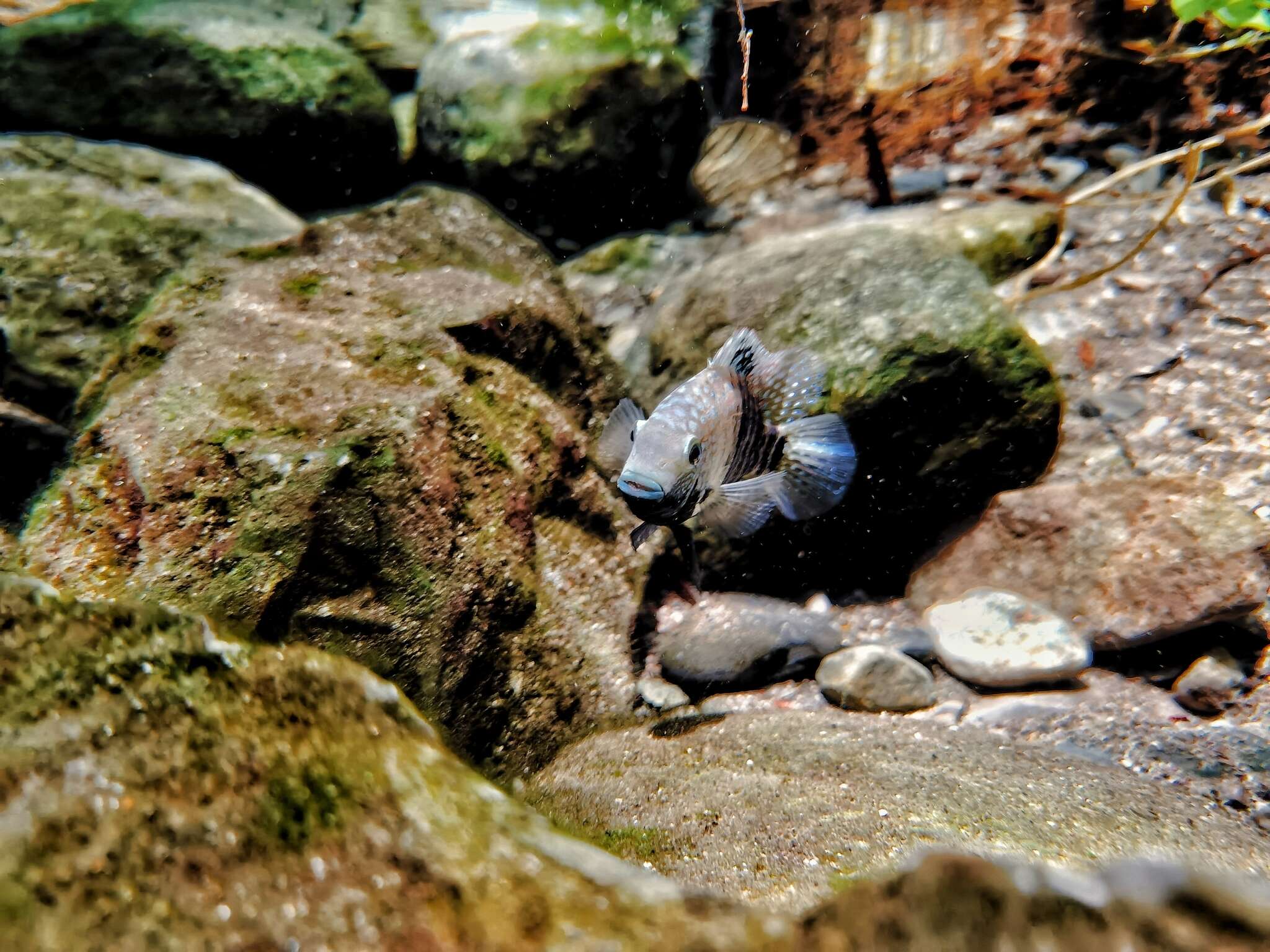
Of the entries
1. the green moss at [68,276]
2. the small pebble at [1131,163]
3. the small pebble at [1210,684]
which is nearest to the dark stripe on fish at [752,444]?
the small pebble at [1210,684]

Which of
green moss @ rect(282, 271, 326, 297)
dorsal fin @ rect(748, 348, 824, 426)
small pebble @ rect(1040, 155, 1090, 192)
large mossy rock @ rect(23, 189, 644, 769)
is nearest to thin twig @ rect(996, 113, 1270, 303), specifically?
small pebble @ rect(1040, 155, 1090, 192)

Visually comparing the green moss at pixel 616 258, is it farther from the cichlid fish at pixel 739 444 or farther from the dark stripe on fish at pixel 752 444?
the dark stripe on fish at pixel 752 444

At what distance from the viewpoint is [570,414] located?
3.75 metres

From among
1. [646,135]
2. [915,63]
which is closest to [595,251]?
[646,135]

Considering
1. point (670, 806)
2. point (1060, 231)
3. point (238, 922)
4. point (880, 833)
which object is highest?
point (238, 922)

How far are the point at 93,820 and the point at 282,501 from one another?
4.89 ft

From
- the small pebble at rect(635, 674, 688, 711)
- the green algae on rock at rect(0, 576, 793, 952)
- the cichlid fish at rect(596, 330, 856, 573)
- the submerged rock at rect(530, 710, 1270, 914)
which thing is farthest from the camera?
the small pebble at rect(635, 674, 688, 711)

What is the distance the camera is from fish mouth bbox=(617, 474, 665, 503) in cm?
204

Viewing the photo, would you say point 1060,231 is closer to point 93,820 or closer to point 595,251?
point 595,251

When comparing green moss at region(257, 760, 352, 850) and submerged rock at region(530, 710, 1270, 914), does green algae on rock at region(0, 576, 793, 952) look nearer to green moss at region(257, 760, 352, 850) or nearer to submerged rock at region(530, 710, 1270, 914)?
green moss at region(257, 760, 352, 850)

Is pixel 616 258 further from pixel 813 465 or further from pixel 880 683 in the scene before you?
pixel 880 683

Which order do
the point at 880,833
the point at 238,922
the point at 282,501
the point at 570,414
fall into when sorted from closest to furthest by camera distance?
1. the point at 238,922
2. the point at 880,833
3. the point at 282,501
4. the point at 570,414

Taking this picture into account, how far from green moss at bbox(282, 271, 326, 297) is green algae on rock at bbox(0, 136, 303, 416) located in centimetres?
101

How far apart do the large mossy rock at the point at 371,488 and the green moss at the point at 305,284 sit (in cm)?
1
